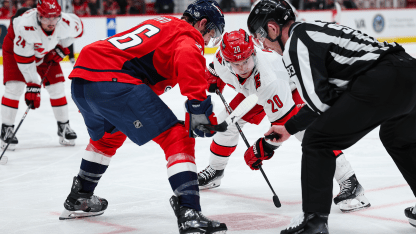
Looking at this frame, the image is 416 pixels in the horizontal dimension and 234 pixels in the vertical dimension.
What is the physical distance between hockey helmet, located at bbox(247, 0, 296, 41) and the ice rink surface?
925 mm

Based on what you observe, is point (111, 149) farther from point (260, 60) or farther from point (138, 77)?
point (260, 60)

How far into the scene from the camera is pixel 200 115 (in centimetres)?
202

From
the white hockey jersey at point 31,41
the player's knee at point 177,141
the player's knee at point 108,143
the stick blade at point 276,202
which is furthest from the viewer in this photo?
the white hockey jersey at point 31,41

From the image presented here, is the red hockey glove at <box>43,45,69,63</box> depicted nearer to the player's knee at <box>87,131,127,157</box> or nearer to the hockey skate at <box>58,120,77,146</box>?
the hockey skate at <box>58,120,77,146</box>

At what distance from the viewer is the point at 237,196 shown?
307 cm

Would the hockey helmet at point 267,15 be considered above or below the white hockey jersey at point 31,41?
above

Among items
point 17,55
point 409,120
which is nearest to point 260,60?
point 409,120

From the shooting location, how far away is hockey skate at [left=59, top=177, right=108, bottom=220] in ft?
8.63

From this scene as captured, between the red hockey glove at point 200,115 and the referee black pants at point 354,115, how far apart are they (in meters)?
0.39

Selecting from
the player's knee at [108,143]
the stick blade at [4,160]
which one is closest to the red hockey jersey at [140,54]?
the player's knee at [108,143]

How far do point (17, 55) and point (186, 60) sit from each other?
10.1 feet

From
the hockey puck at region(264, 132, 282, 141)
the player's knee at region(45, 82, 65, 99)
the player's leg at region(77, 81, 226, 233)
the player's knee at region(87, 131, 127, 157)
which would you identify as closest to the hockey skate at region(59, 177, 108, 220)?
the player's knee at region(87, 131, 127, 157)

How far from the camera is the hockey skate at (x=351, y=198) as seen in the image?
2673 mm

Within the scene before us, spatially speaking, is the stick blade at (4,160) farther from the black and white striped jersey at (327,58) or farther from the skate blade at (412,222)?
the skate blade at (412,222)
